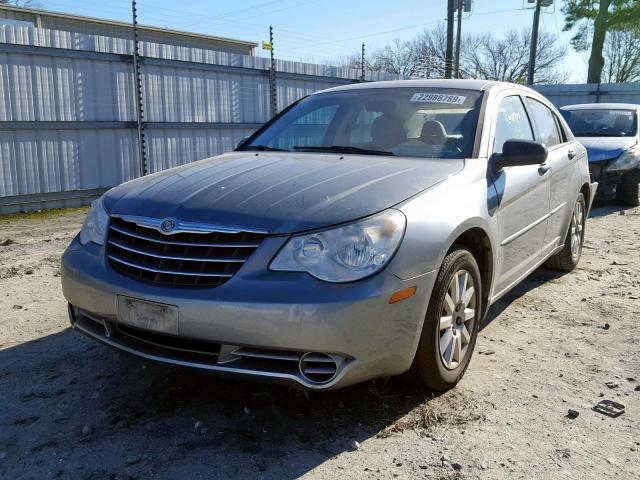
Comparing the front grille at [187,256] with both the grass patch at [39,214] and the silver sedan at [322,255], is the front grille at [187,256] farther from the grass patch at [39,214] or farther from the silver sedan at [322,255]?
the grass patch at [39,214]

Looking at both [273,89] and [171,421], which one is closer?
[171,421]

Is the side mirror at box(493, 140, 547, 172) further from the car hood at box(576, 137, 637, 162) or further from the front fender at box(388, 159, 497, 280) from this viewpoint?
the car hood at box(576, 137, 637, 162)

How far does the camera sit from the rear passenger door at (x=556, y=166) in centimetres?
478

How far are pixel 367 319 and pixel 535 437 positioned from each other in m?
1.01

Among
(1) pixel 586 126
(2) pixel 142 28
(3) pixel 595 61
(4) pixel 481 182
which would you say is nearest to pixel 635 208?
(1) pixel 586 126

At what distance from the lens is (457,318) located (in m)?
3.30

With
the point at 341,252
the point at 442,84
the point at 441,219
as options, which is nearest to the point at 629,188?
the point at 442,84

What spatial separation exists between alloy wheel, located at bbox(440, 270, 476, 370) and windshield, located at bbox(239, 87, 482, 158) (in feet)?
2.72

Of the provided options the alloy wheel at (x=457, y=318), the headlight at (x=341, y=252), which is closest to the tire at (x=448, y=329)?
the alloy wheel at (x=457, y=318)

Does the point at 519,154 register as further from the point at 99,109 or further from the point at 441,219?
the point at 99,109

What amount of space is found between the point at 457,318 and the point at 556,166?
2143 mm

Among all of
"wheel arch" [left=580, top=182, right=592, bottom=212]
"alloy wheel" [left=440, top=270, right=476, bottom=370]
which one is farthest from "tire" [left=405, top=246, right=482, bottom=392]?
"wheel arch" [left=580, top=182, right=592, bottom=212]

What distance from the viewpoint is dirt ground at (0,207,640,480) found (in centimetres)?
262

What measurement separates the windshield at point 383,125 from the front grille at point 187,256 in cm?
144
